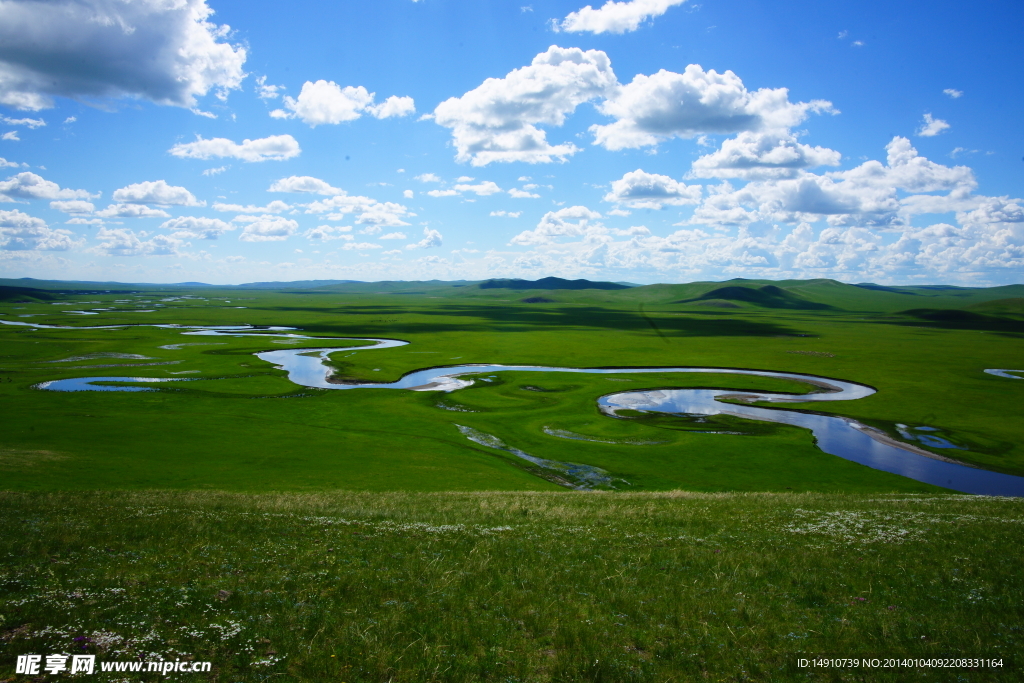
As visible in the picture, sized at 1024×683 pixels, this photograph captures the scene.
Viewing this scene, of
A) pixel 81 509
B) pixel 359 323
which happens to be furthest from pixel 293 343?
pixel 81 509

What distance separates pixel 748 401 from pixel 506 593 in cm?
6898

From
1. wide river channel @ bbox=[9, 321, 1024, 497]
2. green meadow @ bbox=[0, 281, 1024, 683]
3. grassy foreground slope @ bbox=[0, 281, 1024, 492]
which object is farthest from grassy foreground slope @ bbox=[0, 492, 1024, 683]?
wide river channel @ bbox=[9, 321, 1024, 497]

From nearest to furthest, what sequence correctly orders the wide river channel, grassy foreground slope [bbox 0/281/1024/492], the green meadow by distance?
the green meadow < grassy foreground slope [bbox 0/281/1024/492] < the wide river channel

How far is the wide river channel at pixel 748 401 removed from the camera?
1809 inches

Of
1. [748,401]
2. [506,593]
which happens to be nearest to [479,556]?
[506,593]

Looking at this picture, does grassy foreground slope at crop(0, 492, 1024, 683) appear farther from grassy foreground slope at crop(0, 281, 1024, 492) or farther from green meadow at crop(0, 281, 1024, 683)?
grassy foreground slope at crop(0, 281, 1024, 492)

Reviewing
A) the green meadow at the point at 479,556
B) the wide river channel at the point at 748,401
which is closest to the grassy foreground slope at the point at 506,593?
the green meadow at the point at 479,556

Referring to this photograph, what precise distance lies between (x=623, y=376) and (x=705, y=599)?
260ft

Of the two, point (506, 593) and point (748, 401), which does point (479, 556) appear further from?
point (748, 401)

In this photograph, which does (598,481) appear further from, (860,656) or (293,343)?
(293,343)

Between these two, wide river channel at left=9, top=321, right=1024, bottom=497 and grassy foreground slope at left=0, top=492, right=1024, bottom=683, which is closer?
grassy foreground slope at left=0, top=492, right=1024, bottom=683

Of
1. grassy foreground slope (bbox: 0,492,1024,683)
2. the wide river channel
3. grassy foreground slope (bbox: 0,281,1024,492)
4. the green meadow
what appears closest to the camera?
grassy foreground slope (bbox: 0,492,1024,683)

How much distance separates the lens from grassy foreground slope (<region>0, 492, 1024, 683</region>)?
9938 millimetres

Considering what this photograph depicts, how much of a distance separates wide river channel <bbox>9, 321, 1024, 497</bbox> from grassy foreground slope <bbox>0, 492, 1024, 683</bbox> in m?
30.9
